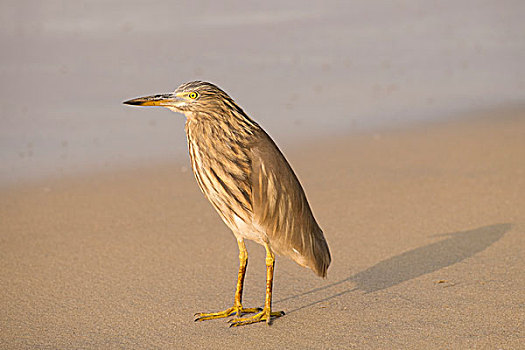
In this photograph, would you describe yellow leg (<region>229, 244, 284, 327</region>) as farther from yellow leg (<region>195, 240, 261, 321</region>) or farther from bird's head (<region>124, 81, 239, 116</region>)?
bird's head (<region>124, 81, 239, 116</region>)

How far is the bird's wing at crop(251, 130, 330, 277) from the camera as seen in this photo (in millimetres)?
4066

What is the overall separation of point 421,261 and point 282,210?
4.73 feet

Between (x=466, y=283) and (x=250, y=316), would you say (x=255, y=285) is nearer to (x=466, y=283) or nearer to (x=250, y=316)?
(x=250, y=316)

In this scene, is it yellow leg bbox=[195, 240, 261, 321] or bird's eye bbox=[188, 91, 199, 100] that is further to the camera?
yellow leg bbox=[195, 240, 261, 321]

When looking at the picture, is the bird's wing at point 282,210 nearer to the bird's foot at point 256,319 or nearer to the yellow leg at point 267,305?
the yellow leg at point 267,305

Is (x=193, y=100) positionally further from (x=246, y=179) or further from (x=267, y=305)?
(x=267, y=305)

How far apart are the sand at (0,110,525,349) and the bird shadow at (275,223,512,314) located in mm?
16

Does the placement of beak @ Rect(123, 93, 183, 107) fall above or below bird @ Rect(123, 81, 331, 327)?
above

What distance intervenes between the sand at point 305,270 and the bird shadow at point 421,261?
16mm

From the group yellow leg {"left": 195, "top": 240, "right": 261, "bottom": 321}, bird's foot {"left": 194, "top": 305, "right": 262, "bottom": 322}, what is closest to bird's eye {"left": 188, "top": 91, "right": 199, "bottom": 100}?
yellow leg {"left": 195, "top": 240, "right": 261, "bottom": 321}

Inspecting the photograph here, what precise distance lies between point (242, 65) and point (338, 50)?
6.24 ft

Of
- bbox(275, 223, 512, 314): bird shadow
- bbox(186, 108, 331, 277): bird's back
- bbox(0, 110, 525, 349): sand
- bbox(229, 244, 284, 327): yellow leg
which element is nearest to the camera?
bbox(186, 108, 331, 277): bird's back

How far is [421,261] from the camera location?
515 cm

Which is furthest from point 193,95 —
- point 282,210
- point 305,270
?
point 305,270
